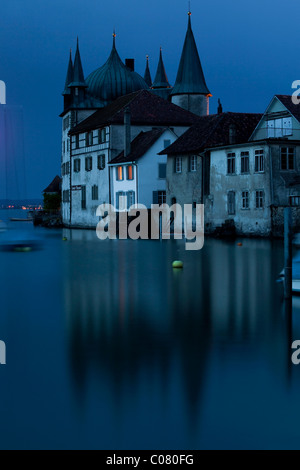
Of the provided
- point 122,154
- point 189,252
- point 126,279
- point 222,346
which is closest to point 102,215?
point 122,154

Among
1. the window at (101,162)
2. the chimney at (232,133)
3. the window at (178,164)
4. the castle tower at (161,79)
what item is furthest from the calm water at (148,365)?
the castle tower at (161,79)

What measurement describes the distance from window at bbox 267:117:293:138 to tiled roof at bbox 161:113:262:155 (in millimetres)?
3334

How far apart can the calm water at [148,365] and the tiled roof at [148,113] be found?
46.3 metres

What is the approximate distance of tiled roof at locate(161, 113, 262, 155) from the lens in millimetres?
57219

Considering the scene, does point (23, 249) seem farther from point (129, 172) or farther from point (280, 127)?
point (129, 172)

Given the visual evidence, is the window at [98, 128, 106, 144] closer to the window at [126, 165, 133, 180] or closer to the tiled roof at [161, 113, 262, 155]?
the window at [126, 165, 133, 180]

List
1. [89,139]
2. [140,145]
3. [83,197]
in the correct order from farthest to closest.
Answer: [83,197] < [89,139] < [140,145]

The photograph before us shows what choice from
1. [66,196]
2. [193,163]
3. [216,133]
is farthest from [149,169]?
[66,196]

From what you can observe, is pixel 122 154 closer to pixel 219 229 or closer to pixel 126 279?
pixel 219 229

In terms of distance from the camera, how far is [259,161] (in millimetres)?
50875

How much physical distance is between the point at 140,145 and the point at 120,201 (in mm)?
5744

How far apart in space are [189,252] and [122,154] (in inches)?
1267

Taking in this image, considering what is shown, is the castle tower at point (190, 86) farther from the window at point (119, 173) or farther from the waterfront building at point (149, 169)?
the waterfront building at point (149, 169)

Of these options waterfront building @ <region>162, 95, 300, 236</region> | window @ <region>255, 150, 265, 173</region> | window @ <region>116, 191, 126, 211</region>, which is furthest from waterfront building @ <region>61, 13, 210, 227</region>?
window @ <region>255, 150, 265, 173</region>
